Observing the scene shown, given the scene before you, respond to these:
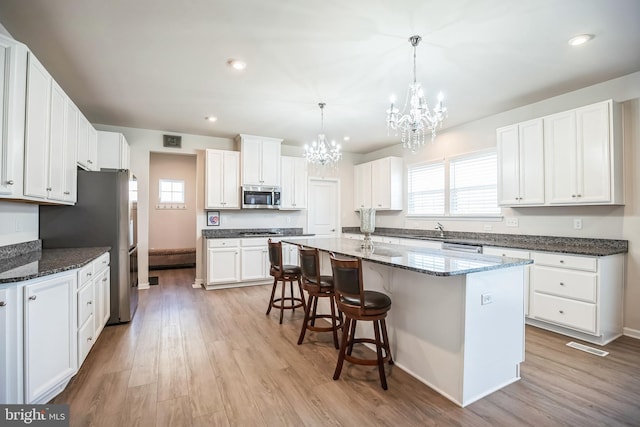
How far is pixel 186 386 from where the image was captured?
2230 millimetres

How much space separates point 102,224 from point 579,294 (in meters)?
4.93

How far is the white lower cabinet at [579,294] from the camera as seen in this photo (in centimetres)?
293

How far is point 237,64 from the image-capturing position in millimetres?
2955

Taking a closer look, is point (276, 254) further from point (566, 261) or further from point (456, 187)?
point (456, 187)

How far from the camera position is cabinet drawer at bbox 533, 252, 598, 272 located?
9.66 feet

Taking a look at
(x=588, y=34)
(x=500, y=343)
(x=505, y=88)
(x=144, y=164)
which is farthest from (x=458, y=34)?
(x=144, y=164)

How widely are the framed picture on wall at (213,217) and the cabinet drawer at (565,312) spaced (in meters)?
4.90

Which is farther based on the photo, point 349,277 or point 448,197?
point 448,197

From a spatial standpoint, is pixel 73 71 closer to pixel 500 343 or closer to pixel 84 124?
pixel 84 124

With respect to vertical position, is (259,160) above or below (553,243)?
above

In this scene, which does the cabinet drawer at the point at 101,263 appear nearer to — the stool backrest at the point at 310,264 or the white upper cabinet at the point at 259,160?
the stool backrest at the point at 310,264

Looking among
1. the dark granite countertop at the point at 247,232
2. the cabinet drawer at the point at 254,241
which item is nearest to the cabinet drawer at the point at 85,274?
the dark granite countertop at the point at 247,232

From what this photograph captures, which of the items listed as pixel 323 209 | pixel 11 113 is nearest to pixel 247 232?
pixel 323 209

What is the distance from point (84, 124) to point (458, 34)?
3989 mm
